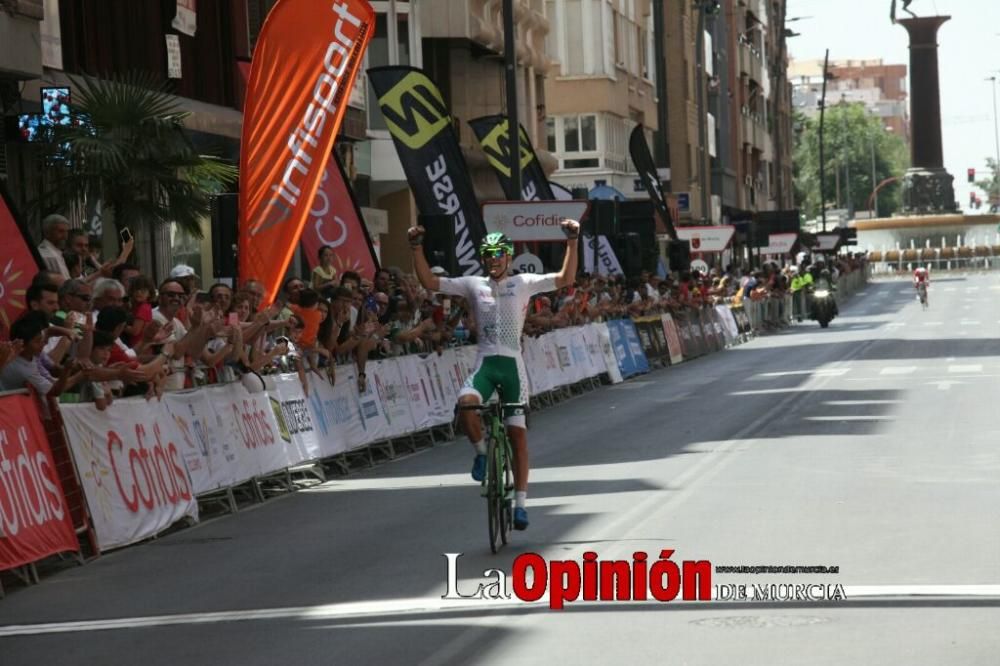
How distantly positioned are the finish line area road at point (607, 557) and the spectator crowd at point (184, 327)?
3.99 feet

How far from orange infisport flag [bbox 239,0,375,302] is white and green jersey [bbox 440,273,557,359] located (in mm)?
6462

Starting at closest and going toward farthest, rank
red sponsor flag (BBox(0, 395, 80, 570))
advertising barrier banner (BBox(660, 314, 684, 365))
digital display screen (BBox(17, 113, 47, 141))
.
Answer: red sponsor flag (BBox(0, 395, 80, 570)) < digital display screen (BBox(17, 113, 47, 141)) < advertising barrier banner (BBox(660, 314, 684, 365))

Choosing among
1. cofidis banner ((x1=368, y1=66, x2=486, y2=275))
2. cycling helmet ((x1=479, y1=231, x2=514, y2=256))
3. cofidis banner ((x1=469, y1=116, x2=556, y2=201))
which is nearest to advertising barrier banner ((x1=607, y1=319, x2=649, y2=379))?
cofidis banner ((x1=469, y1=116, x2=556, y2=201))

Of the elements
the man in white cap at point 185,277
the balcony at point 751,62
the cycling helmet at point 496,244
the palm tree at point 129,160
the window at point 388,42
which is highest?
the balcony at point 751,62

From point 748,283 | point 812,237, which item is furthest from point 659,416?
point 812,237

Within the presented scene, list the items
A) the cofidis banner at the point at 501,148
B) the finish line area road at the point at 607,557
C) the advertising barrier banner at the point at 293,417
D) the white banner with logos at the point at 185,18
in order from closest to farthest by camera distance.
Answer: the finish line area road at the point at 607,557 < the advertising barrier banner at the point at 293,417 < the white banner with logos at the point at 185,18 < the cofidis banner at the point at 501,148

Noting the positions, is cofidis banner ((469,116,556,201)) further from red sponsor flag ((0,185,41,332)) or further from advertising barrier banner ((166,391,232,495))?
red sponsor flag ((0,185,41,332))

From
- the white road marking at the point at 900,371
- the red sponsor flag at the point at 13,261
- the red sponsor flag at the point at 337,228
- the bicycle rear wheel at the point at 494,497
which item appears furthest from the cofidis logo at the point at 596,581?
the white road marking at the point at 900,371

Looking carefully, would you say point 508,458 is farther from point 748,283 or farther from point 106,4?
point 748,283

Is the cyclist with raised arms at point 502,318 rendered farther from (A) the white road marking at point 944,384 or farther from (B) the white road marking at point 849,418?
(A) the white road marking at point 944,384

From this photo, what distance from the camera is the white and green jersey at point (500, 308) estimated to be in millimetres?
13883

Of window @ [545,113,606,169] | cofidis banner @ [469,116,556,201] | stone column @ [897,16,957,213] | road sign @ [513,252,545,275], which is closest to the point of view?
road sign @ [513,252,545,275]

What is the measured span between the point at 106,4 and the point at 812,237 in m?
79.8

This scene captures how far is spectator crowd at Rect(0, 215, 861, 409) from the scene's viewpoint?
47.2 feet
